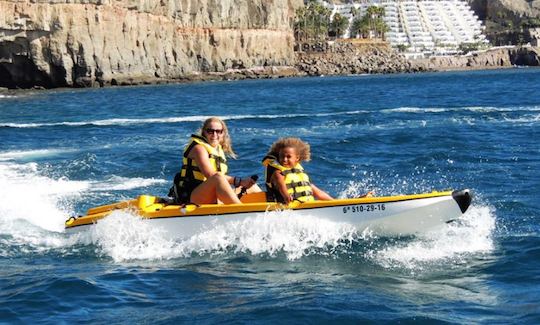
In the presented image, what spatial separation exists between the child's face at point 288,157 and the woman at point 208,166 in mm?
627

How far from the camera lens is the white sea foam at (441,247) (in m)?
10.1

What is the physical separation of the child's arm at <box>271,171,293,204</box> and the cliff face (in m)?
63.6

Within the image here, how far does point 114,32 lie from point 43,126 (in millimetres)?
46135

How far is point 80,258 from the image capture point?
11.1m

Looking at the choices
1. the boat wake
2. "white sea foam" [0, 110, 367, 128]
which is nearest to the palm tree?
"white sea foam" [0, 110, 367, 128]

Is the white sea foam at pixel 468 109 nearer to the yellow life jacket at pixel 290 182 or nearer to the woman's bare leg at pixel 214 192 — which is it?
the yellow life jacket at pixel 290 182

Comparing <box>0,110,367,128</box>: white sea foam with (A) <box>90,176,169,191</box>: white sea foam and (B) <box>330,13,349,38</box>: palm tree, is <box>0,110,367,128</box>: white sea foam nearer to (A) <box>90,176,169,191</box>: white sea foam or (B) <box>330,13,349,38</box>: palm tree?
(A) <box>90,176,169,191</box>: white sea foam

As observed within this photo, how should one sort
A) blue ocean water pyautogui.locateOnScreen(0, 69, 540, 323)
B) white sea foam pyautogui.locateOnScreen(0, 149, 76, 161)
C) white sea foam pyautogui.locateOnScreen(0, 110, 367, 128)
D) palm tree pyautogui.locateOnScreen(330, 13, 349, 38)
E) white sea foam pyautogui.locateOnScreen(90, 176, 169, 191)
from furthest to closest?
palm tree pyautogui.locateOnScreen(330, 13, 349, 38) < white sea foam pyautogui.locateOnScreen(0, 110, 367, 128) < white sea foam pyautogui.locateOnScreen(0, 149, 76, 161) < white sea foam pyautogui.locateOnScreen(90, 176, 169, 191) < blue ocean water pyautogui.locateOnScreen(0, 69, 540, 323)

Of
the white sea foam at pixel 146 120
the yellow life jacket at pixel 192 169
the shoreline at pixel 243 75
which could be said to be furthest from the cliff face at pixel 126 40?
the yellow life jacket at pixel 192 169

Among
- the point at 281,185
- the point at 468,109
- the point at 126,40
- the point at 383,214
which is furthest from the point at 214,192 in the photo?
the point at 126,40

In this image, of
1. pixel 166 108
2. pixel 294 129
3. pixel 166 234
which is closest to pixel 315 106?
Result: pixel 166 108

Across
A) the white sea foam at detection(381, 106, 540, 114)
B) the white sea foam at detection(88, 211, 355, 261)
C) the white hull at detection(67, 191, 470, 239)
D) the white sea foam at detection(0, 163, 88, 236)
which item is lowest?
the white sea foam at detection(381, 106, 540, 114)

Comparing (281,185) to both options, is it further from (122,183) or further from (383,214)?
(122,183)

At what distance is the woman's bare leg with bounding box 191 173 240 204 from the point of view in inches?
430
